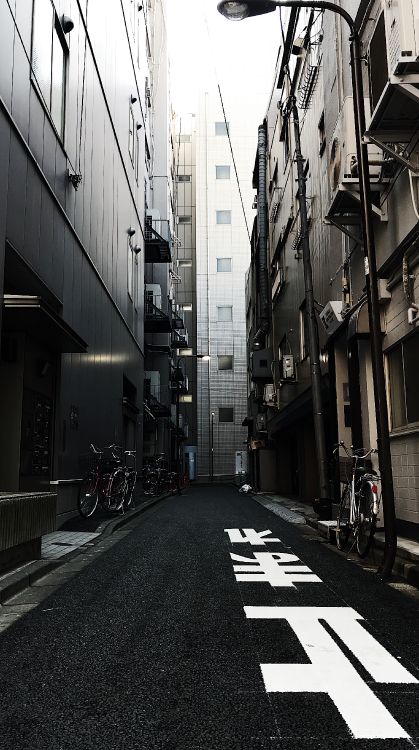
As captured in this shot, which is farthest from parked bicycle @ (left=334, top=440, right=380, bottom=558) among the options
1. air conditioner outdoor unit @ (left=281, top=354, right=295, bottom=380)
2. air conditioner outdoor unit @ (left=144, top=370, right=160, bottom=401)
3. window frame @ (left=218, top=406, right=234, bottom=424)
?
window frame @ (left=218, top=406, right=234, bottom=424)

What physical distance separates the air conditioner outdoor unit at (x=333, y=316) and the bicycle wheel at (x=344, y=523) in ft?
13.7

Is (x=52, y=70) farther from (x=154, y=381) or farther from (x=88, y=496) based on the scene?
(x=154, y=381)

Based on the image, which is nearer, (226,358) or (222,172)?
(226,358)

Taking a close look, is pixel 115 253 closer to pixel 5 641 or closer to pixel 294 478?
pixel 294 478

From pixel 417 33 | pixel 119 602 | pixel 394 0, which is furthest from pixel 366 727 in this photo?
pixel 394 0

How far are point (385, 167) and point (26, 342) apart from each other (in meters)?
5.91

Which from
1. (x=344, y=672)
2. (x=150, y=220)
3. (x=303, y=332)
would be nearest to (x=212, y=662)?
(x=344, y=672)

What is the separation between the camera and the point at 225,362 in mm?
52344

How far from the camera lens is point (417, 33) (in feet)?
20.2

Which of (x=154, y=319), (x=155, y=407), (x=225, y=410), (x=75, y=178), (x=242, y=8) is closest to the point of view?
(x=242, y=8)

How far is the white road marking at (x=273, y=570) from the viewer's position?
19.6 feet

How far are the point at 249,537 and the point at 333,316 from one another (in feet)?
15.0

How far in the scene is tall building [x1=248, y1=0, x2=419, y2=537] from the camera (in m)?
7.25

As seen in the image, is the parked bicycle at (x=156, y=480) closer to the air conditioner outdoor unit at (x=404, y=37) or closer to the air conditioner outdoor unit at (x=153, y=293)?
the air conditioner outdoor unit at (x=153, y=293)
